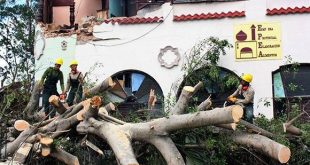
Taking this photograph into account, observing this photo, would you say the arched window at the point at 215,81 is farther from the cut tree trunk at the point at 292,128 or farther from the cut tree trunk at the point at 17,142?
the cut tree trunk at the point at 17,142

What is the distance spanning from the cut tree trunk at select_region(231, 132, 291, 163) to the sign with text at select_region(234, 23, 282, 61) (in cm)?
577

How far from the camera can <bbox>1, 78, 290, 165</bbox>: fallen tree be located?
9.37 meters

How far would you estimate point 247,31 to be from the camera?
1588cm

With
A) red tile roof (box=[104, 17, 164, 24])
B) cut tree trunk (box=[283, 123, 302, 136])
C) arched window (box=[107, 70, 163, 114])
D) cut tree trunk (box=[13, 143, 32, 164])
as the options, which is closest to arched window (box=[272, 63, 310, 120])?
arched window (box=[107, 70, 163, 114])

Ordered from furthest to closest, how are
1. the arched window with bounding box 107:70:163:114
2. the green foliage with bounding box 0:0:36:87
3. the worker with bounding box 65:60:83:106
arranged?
the green foliage with bounding box 0:0:36:87
the arched window with bounding box 107:70:163:114
the worker with bounding box 65:60:83:106

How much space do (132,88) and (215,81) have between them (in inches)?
97.0

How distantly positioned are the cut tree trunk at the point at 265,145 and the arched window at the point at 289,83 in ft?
16.9

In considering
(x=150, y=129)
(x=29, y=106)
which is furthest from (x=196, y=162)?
(x=29, y=106)

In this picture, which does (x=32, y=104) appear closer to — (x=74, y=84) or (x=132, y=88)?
(x=74, y=84)

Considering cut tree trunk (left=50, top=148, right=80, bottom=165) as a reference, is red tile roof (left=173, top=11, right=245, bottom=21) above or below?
above

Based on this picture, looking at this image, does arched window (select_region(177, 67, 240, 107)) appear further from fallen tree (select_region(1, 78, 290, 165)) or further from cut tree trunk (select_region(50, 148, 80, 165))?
cut tree trunk (select_region(50, 148, 80, 165))

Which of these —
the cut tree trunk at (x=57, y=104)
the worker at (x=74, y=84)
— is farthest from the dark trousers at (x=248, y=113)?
the worker at (x=74, y=84)

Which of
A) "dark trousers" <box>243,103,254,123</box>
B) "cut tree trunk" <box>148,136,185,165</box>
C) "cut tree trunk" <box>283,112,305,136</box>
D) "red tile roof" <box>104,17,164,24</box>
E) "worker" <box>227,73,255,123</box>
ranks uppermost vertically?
"red tile roof" <box>104,17,164,24</box>

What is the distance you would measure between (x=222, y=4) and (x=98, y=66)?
3718mm
